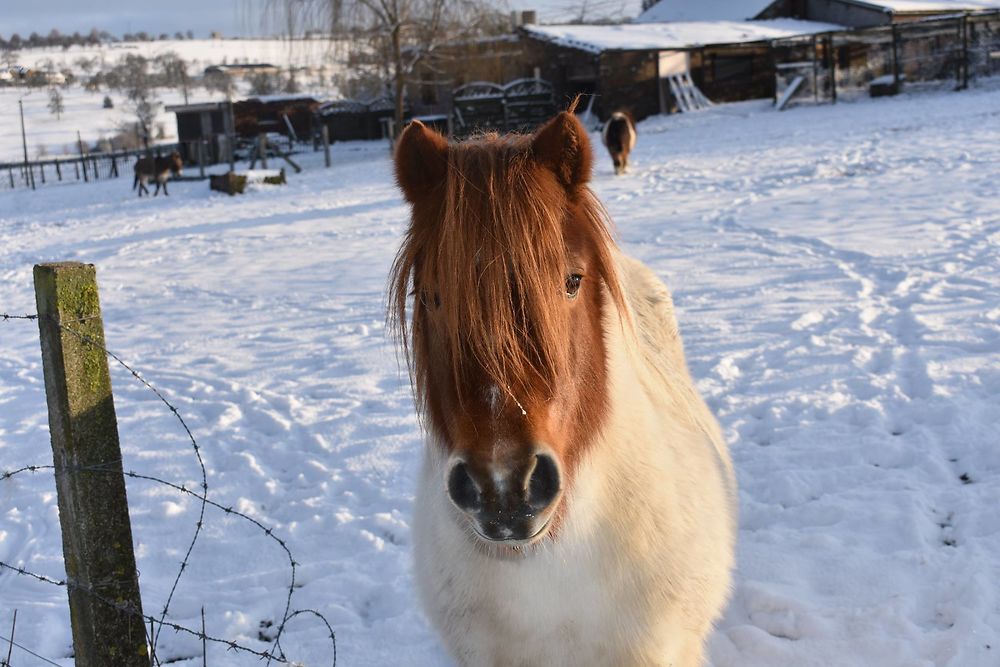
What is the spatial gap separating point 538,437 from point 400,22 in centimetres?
2906

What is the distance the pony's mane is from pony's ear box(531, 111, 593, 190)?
3cm

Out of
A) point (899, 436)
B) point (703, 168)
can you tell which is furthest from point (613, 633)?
point (703, 168)

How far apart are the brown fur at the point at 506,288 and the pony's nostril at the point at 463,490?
0.14 ft

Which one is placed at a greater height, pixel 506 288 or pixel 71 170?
pixel 71 170

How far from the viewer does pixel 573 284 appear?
6.27ft

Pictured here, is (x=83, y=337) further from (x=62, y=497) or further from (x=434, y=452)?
(x=434, y=452)

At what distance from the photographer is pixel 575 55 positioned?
32.1 metres

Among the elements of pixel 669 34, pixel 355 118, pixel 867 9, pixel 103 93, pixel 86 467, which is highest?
pixel 103 93

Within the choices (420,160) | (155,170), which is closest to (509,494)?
(420,160)

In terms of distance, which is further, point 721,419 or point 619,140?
point 619,140

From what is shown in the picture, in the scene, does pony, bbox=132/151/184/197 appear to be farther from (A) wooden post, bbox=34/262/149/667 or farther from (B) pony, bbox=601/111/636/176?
(A) wooden post, bbox=34/262/149/667

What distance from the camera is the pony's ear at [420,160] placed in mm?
1919

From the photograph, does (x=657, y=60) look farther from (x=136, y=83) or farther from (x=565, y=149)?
(x=136, y=83)

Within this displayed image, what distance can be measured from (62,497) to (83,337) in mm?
467
